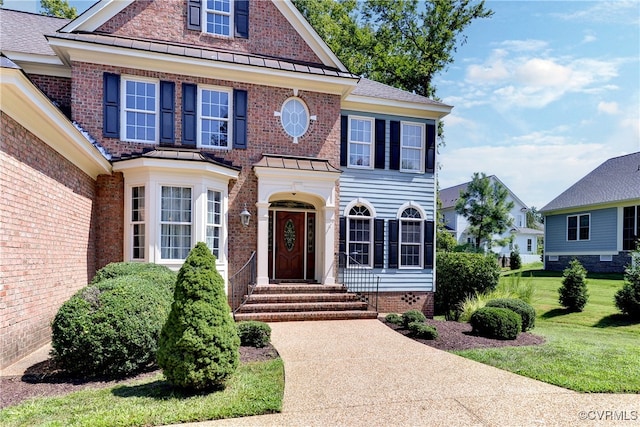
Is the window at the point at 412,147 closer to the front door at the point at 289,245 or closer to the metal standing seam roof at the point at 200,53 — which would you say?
the metal standing seam roof at the point at 200,53

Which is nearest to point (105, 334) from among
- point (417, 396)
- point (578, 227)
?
point (417, 396)

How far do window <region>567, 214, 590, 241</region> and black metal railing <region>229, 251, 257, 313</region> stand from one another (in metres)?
21.1

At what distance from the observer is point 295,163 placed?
11.3 metres

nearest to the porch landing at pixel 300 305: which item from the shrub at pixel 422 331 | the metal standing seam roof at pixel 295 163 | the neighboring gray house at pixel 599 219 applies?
the shrub at pixel 422 331

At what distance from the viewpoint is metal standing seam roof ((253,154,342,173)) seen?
36.2 feet

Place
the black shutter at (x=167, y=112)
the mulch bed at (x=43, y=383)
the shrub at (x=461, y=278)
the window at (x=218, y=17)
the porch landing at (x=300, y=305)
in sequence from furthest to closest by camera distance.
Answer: the shrub at (x=461, y=278) → the window at (x=218, y=17) → the black shutter at (x=167, y=112) → the porch landing at (x=300, y=305) → the mulch bed at (x=43, y=383)

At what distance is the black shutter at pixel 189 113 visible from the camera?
421 inches

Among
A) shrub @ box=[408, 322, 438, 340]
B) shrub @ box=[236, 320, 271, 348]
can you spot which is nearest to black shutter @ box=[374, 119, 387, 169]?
shrub @ box=[408, 322, 438, 340]

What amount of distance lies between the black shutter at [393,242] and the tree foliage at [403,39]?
36.1ft

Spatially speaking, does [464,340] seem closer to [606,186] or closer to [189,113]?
[189,113]

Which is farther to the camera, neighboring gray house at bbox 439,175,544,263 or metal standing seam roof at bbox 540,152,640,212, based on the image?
neighboring gray house at bbox 439,175,544,263

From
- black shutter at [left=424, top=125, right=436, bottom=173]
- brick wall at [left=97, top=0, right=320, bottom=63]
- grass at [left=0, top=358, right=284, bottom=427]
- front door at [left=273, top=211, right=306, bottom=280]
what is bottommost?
grass at [left=0, top=358, right=284, bottom=427]

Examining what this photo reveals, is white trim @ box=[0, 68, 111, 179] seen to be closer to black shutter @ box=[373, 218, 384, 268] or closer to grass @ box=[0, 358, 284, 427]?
grass @ box=[0, 358, 284, 427]

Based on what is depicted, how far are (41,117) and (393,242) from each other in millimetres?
9597
